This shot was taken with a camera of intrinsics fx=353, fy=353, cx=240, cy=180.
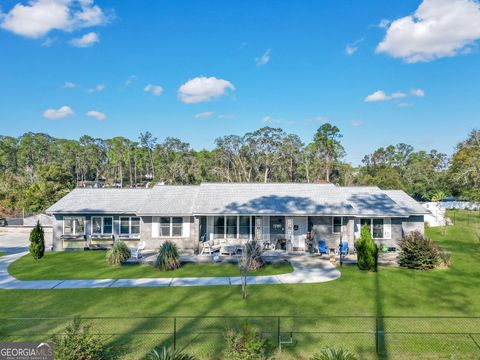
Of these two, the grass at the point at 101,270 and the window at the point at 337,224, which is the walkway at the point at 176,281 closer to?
the grass at the point at 101,270

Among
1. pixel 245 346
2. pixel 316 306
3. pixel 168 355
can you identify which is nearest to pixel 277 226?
pixel 316 306

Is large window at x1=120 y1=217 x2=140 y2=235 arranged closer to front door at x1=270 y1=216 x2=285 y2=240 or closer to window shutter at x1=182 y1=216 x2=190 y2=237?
window shutter at x1=182 y1=216 x2=190 y2=237

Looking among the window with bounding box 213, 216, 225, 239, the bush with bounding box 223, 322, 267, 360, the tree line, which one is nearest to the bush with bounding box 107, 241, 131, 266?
the window with bounding box 213, 216, 225, 239

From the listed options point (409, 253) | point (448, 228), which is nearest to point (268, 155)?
point (448, 228)

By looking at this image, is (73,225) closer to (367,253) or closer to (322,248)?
(322,248)

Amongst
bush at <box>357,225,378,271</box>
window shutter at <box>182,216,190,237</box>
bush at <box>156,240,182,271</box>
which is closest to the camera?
bush at <box>357,225,378,271</box>

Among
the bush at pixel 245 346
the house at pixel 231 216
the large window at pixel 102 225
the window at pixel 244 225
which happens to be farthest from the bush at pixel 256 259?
the large window at pixel 102 225
